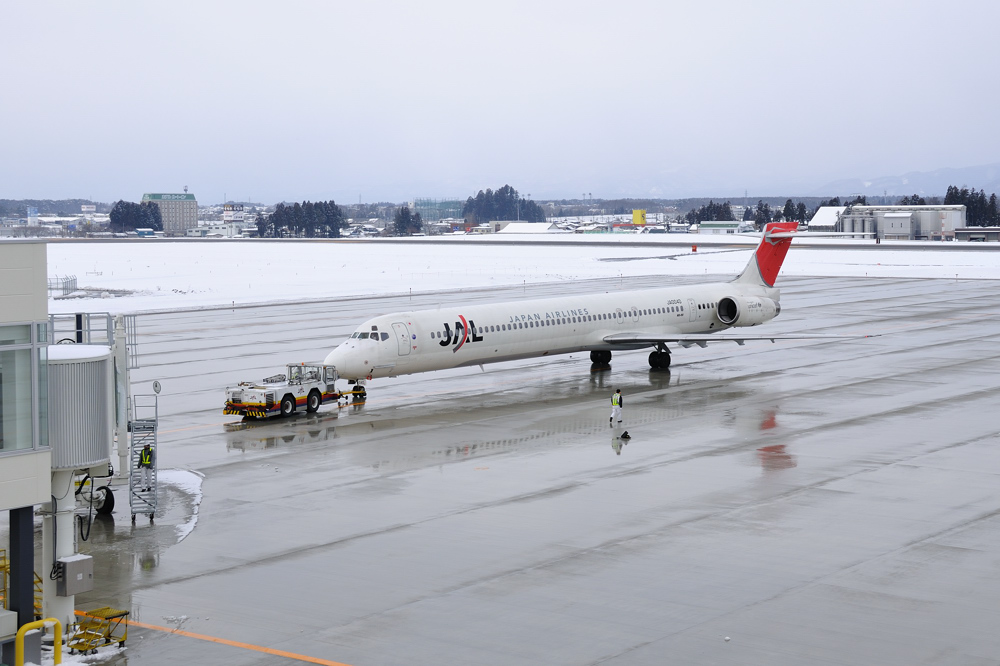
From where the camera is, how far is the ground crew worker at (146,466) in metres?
23.6

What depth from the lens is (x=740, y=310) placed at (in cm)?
4775

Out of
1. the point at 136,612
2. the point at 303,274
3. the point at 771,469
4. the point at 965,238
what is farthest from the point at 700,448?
the point at 965,238

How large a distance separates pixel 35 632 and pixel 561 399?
24.6 m

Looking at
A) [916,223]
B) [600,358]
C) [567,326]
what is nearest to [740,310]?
[600,358]

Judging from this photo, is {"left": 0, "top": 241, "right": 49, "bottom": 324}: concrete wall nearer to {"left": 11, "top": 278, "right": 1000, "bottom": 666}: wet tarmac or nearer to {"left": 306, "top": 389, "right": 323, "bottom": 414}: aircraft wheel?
{"left": 11, "top": 278, "right": 1000, "bottom": 666}: wet tarmac

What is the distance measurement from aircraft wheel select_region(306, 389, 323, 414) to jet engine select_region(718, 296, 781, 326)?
19.4 metres

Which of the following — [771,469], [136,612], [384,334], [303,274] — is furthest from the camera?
[303,274]

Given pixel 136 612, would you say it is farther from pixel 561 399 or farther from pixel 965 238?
pixel 965 238

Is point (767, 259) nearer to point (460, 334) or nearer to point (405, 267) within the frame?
point (460, 334)

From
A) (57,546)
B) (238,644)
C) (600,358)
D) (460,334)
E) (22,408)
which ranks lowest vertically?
(238,644)

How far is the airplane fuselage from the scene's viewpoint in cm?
3700

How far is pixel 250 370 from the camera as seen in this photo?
45.6 m

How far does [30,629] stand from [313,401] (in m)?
21.2

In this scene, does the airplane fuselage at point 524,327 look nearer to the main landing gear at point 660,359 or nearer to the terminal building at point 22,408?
the main landing gear at point 660,359
